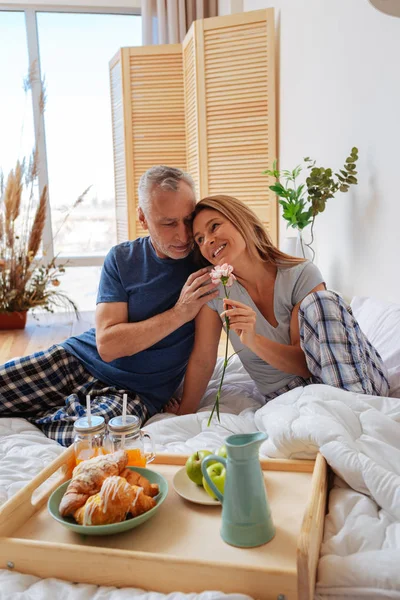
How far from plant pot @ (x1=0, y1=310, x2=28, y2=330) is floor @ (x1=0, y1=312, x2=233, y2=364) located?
0.06 m

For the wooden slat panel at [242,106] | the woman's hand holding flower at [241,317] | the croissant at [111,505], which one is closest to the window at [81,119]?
the wooden slat panel at [242,106]

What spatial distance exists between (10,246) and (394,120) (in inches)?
122

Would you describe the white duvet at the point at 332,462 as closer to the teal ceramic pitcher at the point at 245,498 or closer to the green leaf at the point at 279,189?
the teal ceramic pitcher at the point at 245,498

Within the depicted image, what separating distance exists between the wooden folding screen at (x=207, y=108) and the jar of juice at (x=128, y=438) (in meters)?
2.72

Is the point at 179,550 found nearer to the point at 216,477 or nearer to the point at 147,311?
the point at 216,477

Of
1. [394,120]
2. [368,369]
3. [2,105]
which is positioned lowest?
[368,369]

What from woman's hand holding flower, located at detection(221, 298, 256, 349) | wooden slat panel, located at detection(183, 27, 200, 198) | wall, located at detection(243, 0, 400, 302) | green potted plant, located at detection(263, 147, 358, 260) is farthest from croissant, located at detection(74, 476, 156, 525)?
wooden slat panel, located at detection(183, 27, 200, 198)

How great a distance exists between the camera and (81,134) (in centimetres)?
505

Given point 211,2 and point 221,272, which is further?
point 211,2

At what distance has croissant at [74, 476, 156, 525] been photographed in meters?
0.94

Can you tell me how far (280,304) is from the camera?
5.69 feet

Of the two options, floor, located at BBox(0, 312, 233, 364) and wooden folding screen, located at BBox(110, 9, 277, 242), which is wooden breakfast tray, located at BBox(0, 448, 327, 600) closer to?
floor, located at BBox(0, 312, 233, 364)

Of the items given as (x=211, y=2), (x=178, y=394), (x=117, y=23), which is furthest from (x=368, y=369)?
(x=117, y=23)

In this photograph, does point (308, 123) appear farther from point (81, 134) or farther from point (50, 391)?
point (81, 134)
